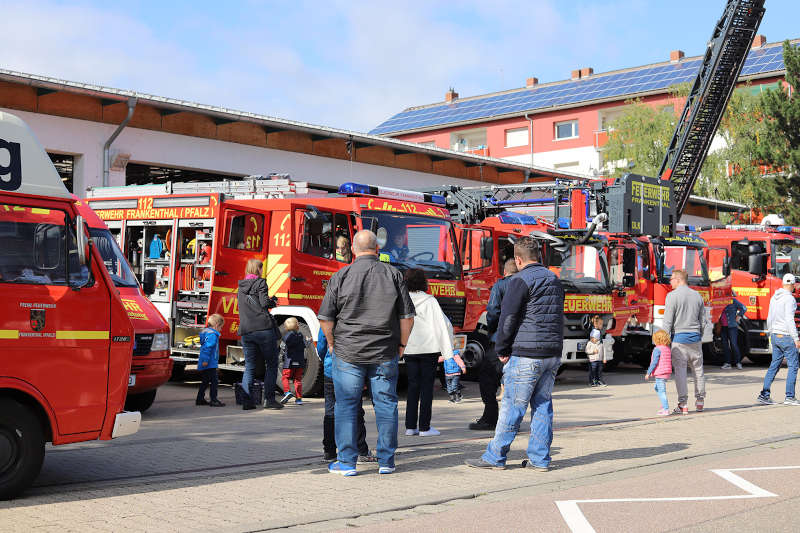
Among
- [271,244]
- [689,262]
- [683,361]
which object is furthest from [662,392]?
[689,262]

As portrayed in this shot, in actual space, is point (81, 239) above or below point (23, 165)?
below

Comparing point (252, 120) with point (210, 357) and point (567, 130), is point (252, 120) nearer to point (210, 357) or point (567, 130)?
point (210, 357)

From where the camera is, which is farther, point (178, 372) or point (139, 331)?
point (178, 372)

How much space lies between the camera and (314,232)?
1326cm

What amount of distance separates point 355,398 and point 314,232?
602 cm

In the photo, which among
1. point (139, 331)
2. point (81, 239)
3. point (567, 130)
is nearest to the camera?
point (81, 239)

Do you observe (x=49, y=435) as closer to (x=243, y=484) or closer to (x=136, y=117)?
(x=243, y=484)

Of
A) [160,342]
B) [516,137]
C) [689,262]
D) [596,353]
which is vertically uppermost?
[516,137]

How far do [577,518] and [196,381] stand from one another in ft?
36.9

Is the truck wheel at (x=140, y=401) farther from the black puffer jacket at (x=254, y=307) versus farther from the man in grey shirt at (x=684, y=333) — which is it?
the man in grey shirt at (x=684, y=333)

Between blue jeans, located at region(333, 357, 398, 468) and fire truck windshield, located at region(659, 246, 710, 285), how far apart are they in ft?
44.9

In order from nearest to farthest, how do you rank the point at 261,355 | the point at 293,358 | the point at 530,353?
the point at 530,353 < the point at 261,355 < the point at 293,358

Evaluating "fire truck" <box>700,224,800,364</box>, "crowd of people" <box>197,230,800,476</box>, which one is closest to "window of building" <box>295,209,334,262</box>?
"crowd of people" <box>197,230,800,476</box>

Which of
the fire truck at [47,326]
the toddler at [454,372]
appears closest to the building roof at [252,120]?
the toddler at [454,372]
